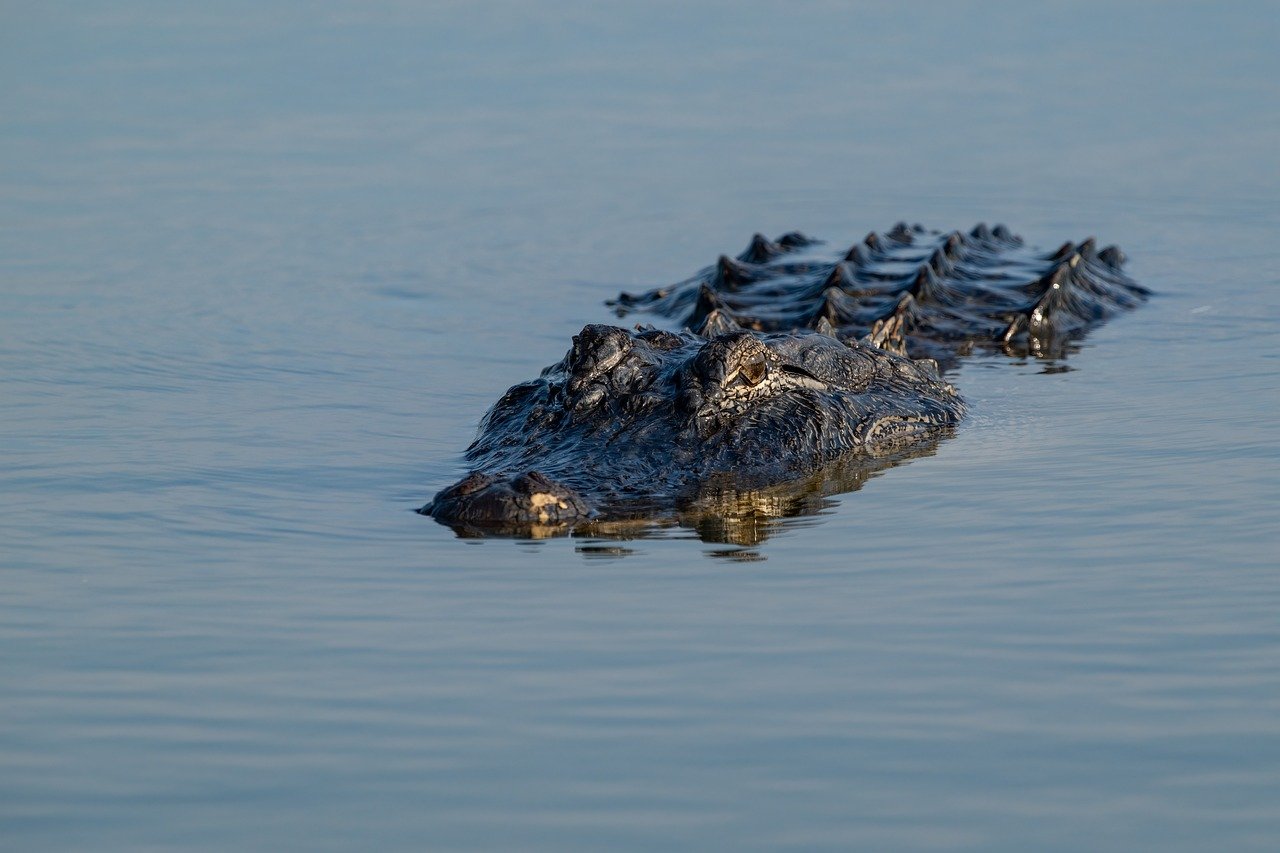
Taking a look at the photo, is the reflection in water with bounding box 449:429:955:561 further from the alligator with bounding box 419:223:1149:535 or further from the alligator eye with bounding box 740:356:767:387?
the alligator eye with bounding box 740:356:767:387

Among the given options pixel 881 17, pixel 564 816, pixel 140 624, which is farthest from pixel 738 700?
pixel 881 17

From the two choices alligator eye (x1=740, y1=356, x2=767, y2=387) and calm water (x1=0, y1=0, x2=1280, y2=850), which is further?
alligator eye (x1=740, y1=356, x2=767, y2=387)

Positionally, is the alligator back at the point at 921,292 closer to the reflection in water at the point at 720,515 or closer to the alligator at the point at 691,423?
the alligator at the point at 691,423

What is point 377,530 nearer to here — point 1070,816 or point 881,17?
point 1070,816

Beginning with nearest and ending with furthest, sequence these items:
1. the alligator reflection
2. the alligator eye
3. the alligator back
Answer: the alligator reflection, the alligator eye, the alligator back

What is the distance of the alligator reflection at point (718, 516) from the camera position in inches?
325

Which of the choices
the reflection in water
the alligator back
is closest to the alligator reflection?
the reflection in water

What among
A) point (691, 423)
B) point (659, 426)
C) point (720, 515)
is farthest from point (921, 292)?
point (720, 515)

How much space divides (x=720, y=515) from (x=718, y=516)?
0.03 meters

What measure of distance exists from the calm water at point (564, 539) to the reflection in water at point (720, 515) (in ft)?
0.27

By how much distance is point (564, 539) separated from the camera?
26.9 feet

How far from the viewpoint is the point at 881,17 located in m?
28.9

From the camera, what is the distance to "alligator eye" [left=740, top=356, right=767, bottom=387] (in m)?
9.74

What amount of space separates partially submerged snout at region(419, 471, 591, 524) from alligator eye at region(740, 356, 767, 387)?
1588 mm
